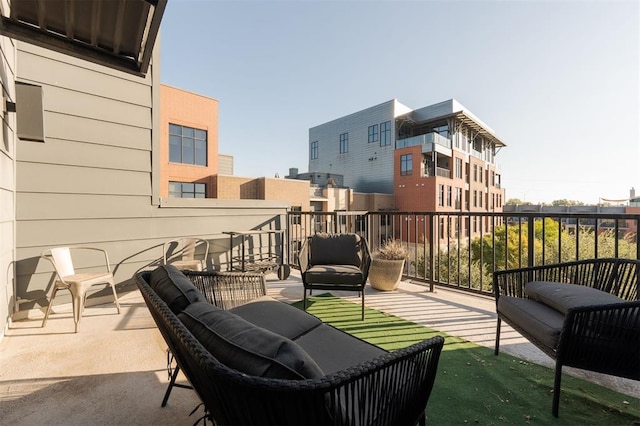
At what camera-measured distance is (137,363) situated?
211 cm

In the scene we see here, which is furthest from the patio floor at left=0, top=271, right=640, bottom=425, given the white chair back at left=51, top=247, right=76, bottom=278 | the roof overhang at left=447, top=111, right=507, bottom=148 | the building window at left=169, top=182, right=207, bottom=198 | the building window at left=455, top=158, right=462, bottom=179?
the building window at left=455, top=158, right=462, bottom=179

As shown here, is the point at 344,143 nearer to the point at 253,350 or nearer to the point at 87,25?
the point at 87,25

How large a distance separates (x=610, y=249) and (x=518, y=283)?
8.61m

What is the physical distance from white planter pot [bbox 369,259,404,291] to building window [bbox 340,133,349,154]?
23725 millimetres

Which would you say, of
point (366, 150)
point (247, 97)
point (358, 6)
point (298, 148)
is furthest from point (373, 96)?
point (358, 6)

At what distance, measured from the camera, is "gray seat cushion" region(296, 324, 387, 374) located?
4.04ft

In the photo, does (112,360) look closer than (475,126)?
Yes

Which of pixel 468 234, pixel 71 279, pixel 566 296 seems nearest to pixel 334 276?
pixel 566 296

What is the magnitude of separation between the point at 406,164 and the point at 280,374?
23.0 metres

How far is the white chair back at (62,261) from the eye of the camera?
294 centimetres

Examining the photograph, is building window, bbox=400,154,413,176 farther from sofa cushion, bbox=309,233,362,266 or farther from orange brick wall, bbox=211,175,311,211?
sofa cushion, bbox=309,233,362,266

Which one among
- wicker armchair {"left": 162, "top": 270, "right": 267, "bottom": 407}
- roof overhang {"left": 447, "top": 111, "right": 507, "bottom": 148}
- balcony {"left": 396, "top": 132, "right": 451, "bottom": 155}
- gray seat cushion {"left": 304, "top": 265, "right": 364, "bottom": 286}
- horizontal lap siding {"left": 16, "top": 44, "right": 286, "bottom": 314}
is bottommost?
gray seat cushion {"left": 304, "top": 265, "right": 364, "bottom": 286}

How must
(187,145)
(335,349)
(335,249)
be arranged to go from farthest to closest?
(187,145) → (335,249) → (335,349)

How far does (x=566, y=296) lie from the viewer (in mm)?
1693
